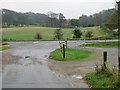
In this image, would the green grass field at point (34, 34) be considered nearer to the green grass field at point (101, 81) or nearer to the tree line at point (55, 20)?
the tree line at point (55, 20)

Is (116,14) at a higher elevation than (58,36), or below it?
higher

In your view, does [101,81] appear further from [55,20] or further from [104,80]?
[55,20]

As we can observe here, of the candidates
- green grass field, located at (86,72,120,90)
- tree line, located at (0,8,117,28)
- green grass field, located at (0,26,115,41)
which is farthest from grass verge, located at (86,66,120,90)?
tree line, located at (0,8,117,28)

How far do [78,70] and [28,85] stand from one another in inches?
235

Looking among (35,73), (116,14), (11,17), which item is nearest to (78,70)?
(35,73)

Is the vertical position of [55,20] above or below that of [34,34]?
above

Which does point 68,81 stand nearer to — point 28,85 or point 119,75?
point 28,85

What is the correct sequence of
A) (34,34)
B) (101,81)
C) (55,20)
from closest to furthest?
1. (101,81)
2. (34,34)
3. (55,20)

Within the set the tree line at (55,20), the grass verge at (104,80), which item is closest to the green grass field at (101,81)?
the grass verge at (104,80)

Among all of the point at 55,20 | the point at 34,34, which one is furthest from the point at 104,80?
the point at 55,20

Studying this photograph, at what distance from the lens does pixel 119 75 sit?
13.3m

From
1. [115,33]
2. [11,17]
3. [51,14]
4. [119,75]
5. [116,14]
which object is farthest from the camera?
[51,14]

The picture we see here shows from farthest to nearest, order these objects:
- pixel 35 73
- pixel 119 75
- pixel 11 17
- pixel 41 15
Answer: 1. pixel 41 15
2. pixel 11 17
3. pixel 35 73
4. pixel 119 75

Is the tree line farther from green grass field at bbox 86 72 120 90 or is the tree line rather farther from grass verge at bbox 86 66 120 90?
green grass field at bbox 86 72 120 90
